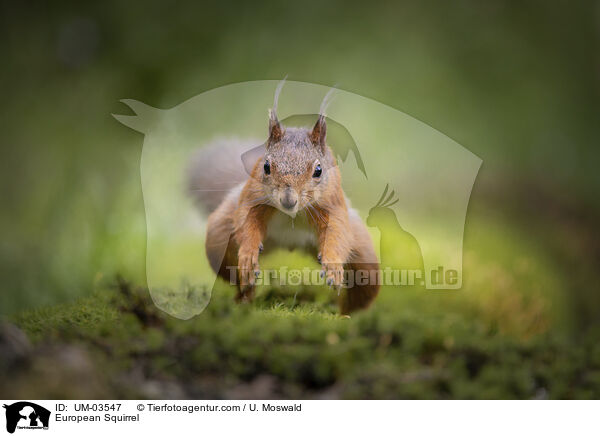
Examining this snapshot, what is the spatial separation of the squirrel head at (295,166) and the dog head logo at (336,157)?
14cm

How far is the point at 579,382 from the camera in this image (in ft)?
5.36

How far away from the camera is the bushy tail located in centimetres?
215

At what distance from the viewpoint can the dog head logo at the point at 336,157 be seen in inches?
81.8

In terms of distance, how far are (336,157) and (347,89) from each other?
0.43 meters

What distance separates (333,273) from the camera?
6.13 ft

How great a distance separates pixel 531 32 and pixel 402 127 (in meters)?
0.81

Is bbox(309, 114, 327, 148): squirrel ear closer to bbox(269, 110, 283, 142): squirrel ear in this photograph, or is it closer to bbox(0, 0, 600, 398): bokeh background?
bbox(269, 110, 283, 142): squirrel ear
